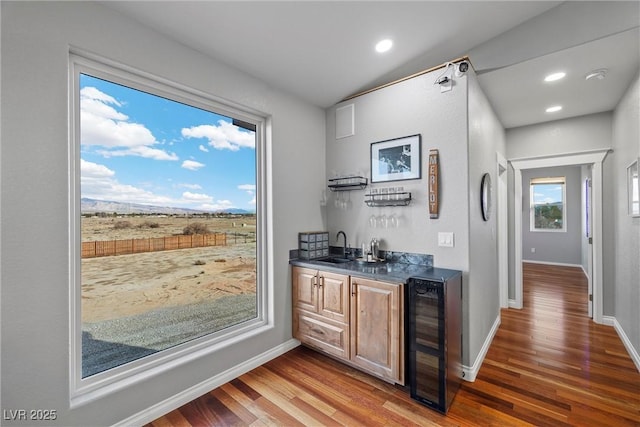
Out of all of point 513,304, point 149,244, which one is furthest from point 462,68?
point 513,304

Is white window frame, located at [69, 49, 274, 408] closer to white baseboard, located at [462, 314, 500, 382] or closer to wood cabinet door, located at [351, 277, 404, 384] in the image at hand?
wood cabinet door, located at [351, 277, 404, 384]

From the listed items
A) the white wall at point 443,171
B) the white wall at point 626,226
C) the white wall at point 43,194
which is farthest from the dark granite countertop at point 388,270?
the white wall at point 626,226

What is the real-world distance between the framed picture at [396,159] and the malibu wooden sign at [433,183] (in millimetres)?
143

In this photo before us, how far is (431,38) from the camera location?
2295 mm

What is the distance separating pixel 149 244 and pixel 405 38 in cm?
259

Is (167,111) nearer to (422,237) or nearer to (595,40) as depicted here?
(422,237)

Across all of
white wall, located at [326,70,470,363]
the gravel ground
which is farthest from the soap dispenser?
the gravel ground

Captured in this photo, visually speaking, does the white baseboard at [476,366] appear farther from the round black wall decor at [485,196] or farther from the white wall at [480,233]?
the round black wall decor at [485,196]

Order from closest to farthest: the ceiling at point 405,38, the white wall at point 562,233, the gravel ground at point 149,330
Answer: the gravel ground at point 149,330 < the ceiling at point 405,38 < the white wall at point 562,233

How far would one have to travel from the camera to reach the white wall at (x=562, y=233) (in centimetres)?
674

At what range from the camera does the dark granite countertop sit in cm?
210

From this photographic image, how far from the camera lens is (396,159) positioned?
2.70m

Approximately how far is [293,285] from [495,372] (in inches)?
78.2

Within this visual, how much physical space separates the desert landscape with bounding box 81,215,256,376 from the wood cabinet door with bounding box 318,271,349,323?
0.69m
